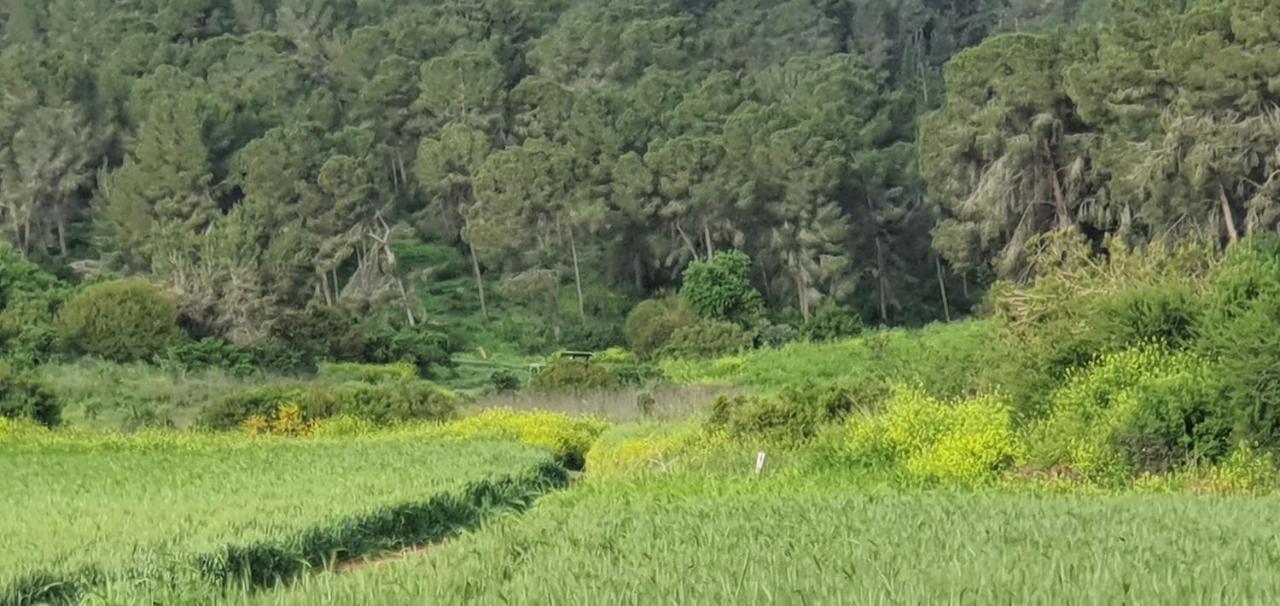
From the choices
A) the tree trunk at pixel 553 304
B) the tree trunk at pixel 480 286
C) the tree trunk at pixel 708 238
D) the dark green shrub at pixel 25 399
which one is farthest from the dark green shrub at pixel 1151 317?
the tree trunk at pixel 480 286

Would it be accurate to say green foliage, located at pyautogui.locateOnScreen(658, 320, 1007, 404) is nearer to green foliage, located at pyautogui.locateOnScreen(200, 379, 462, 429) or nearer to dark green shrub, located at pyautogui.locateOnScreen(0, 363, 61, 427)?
green foliage, located at pyautogui.locateOnScreen(200, 379, 462, 429)

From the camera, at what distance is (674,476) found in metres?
17.3

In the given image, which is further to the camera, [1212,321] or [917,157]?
[917,157]

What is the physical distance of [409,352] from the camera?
48094 millimetres

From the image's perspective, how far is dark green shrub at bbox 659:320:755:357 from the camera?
162 ft

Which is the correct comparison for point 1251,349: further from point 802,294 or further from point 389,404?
point 802,294

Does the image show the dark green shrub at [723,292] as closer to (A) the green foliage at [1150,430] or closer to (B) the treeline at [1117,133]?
(B) the treeline at [1117,133]

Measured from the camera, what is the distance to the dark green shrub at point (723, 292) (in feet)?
173

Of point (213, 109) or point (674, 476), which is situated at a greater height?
point (213, 109)

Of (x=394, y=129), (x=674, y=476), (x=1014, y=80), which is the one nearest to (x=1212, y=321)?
(x=674, y=476)

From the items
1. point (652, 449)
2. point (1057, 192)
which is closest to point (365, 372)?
point (652, 449)

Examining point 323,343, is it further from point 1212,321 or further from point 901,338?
point 1212,321

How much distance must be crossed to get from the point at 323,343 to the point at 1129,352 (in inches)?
1340

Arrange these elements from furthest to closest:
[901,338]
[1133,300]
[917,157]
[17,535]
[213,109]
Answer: [213,109]
[917,157]
[901,338]
[1133,300]
[17,535]
